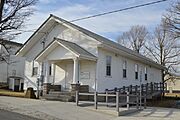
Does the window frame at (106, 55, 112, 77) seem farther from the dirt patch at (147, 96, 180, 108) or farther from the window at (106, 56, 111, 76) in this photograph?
the dirt patch at (147, 96, 180, 108)

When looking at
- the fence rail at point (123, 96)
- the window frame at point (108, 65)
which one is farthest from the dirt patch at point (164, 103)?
the window frame at point (108, 65)

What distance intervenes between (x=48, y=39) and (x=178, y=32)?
16251 mm

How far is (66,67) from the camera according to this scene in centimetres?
2416

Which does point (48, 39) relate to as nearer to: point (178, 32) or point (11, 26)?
point (11, 26)

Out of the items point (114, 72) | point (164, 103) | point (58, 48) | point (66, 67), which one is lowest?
point (164, 103)

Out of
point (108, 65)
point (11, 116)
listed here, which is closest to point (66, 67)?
point (108, 65)

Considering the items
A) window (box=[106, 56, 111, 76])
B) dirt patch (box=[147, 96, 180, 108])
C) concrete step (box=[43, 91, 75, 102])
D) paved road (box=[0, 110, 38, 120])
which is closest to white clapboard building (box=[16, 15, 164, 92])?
window (box=[106, 56, 111, 76])

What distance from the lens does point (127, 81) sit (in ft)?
87.4

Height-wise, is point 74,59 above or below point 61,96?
above

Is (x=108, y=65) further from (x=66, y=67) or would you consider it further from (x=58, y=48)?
(x=58, y=48)

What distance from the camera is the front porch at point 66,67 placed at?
2073cm

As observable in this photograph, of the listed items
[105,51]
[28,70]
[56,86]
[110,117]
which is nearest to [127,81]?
[105,51]

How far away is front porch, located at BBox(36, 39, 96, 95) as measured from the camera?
816 inches

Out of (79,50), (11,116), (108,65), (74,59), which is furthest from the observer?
(108,65)
